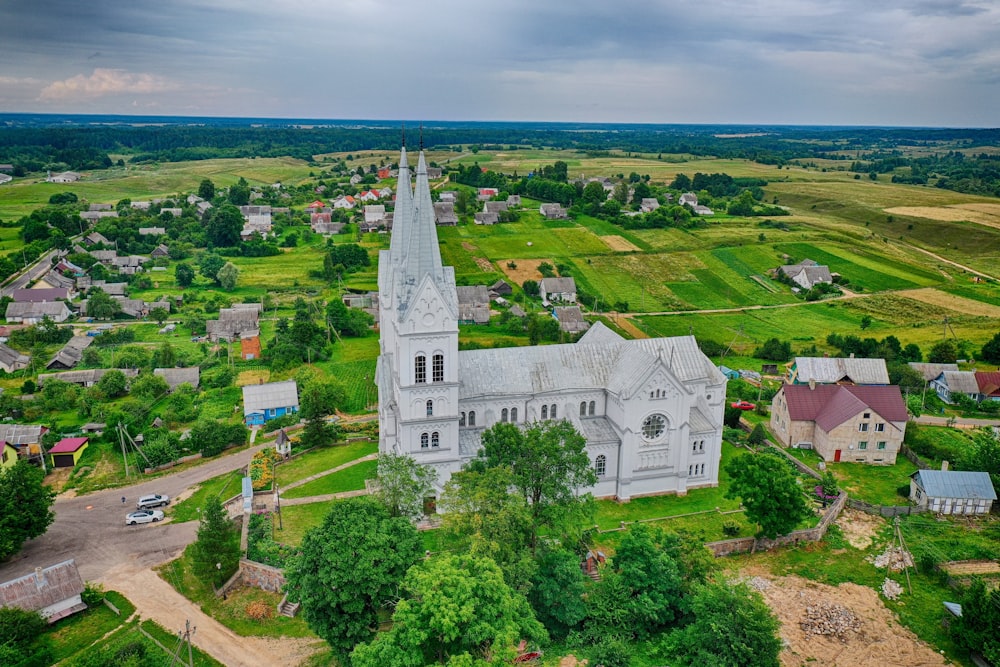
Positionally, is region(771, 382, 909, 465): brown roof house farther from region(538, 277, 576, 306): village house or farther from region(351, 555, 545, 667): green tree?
region(538, 277, 576, 306): village house

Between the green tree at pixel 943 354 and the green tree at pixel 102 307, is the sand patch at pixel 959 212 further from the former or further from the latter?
the green tree at pixel 102 307

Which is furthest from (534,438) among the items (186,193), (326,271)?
(186,193)

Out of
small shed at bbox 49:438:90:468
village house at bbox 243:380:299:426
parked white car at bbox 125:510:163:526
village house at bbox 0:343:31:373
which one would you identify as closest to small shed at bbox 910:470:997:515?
village house at bbox 243:380:299:426

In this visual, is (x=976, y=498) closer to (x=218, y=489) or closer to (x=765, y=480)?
(x=765, y=480)

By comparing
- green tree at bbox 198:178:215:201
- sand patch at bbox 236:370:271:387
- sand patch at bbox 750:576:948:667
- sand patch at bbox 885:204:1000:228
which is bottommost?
sand patch at bbox 750:576:948:667

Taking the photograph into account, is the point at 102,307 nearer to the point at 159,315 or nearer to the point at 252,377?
the point at 159,315

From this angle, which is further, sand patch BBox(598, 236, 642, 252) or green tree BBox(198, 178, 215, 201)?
green tree BBox(198, 178, 215, 201)
